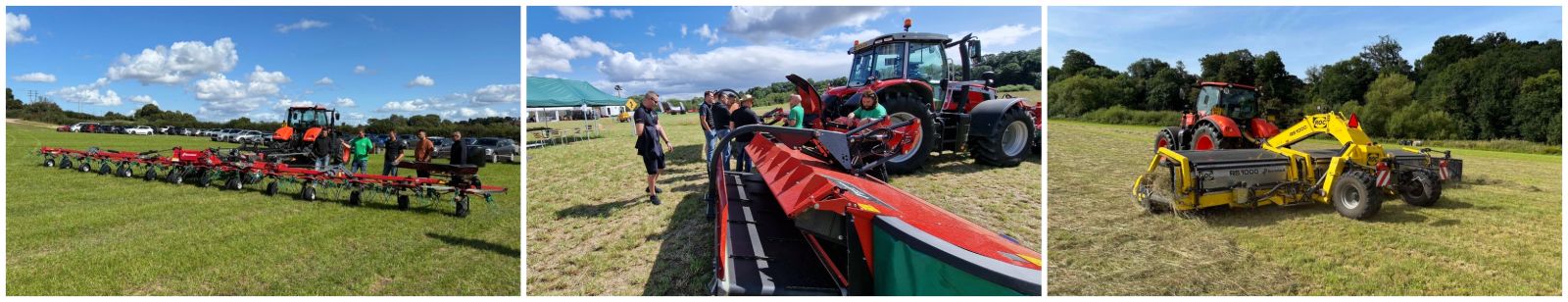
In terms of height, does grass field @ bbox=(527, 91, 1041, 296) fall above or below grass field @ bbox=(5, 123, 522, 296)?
above

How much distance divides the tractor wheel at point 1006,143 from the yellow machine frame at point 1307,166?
1.51m

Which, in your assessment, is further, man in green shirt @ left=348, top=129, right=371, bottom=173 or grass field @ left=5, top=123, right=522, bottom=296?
man in green shirt @ left=348, top=129, right=371, bottom=173

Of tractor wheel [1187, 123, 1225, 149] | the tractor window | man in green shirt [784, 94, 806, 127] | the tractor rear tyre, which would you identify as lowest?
the tractor rear tyre

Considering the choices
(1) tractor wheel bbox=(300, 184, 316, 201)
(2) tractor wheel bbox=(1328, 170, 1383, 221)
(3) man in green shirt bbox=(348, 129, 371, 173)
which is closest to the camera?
(2) tractor wheel bbox=(1328, 170, 1383, 221)

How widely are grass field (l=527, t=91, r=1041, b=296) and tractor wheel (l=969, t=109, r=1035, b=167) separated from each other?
0.14m

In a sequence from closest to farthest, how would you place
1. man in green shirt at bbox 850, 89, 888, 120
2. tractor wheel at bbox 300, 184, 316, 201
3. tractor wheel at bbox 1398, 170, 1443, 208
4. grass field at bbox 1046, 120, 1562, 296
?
grass field at bbox 1046, 120, 1562, 296, man in green shirt at bbox 850, 89, 888, 120, tractor wheel at bbox 1398, 170, 1443, 208, tractor wheel at bbox 300, 184, 316, 201

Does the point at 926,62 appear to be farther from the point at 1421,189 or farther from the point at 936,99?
the point at 1421,189

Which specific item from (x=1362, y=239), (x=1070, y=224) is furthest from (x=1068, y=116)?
(x=1362, y=239)

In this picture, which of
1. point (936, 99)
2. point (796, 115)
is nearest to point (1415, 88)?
point (936, 99)

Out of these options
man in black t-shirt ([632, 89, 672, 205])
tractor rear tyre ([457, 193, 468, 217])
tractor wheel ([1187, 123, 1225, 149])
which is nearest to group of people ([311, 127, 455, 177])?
tractor rear tyre ([457, 193, 468, 217])

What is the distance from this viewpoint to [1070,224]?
4746mm

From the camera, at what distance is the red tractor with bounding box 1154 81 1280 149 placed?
818 cm

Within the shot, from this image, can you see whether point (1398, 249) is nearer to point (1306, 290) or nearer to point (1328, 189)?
point (1328, 189)

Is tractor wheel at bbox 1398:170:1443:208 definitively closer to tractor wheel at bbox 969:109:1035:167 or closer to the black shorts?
tractor wheel at bbox 969:109:1035:167
